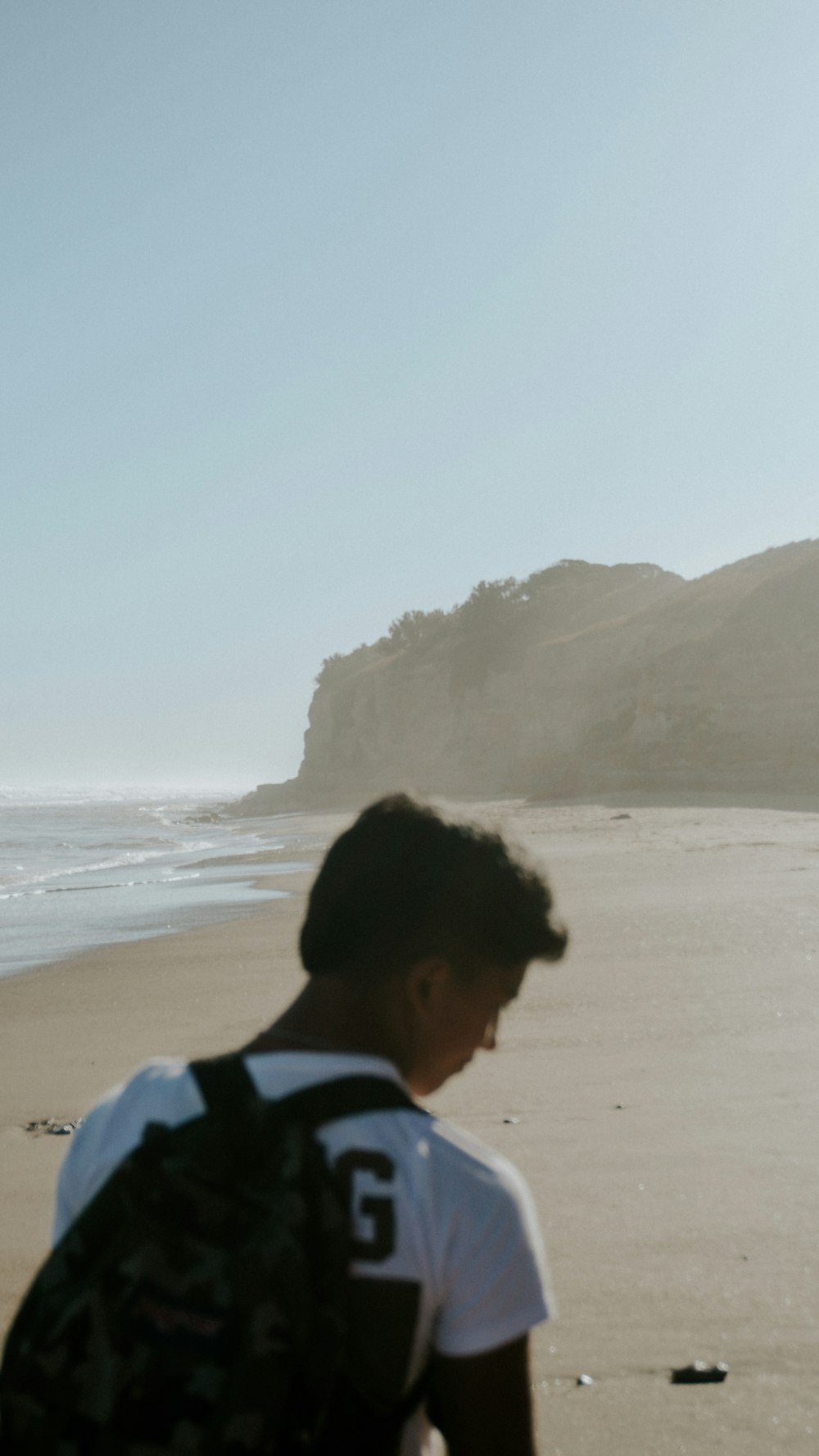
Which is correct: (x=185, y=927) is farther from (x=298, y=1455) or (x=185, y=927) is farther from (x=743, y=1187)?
(x=298, y=1455)

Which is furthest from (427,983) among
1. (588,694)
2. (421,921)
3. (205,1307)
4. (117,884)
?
(588,694)

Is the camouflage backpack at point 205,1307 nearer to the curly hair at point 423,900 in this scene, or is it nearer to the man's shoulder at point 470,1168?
the man's shoulder at point 470,1168

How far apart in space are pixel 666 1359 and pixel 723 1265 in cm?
49

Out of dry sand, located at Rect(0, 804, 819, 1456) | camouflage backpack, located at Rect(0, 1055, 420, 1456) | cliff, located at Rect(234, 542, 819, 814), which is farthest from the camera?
cliff, located at Rect(234, 542, 819, 814)

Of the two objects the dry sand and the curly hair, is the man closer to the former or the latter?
the curly hair

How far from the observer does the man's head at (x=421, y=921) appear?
53.6 inches

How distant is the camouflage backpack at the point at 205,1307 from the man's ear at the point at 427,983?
0.17 m

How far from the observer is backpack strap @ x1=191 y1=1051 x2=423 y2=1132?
1.20 meters

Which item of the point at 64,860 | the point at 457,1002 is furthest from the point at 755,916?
the point at 64,860

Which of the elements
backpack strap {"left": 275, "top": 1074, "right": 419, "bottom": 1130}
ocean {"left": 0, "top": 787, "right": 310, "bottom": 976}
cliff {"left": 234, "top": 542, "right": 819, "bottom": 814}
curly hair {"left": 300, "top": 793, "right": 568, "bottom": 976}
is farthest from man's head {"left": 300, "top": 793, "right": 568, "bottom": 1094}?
cliff {"left": 234, "top": 542, "right": 819, "bottom": 814}

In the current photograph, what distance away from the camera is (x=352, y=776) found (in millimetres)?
63125

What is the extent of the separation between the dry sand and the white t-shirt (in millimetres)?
442

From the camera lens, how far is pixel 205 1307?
1164 mm

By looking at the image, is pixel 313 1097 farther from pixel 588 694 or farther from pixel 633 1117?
pixel 588 694
